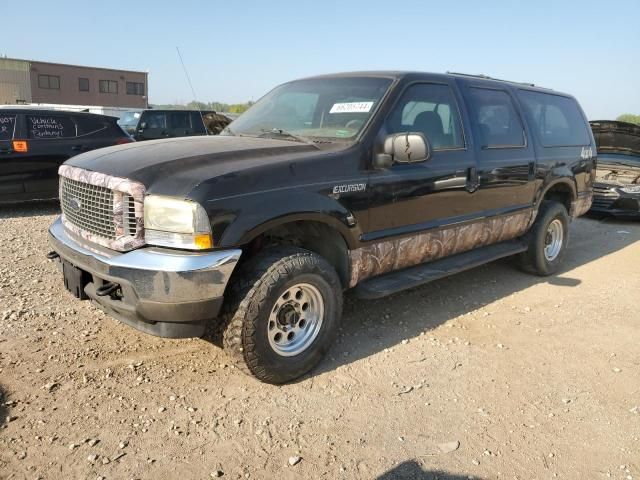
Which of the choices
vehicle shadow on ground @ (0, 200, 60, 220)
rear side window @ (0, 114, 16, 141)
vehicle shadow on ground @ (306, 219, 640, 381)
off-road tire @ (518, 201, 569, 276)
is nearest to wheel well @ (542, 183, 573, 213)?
off-road tire @ (518, 201, 569, 276)

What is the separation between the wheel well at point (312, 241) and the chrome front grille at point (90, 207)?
0.86 m

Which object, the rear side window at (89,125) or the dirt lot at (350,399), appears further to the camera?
the rear side window at (89,125)

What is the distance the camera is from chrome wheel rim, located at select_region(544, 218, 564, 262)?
5.95 meters

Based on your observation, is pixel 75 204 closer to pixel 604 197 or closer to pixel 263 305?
pixel 263 305

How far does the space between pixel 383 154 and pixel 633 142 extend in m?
7.43

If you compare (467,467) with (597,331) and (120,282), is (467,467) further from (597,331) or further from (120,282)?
(597,331)

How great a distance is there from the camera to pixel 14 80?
43312 mm

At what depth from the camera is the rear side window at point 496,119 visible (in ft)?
15.2

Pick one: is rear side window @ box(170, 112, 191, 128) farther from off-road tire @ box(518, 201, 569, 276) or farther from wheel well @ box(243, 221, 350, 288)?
wheel well @ box(243, 221, 350, 288)

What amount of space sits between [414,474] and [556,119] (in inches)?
182

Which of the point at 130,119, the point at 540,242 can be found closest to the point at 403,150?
the point at 540,242

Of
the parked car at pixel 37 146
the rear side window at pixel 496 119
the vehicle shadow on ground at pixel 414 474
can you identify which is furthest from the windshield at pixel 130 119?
the vehicle shadow on ground at pixel 414 474

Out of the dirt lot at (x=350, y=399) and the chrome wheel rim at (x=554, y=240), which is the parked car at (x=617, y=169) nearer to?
the chrome wheel rim at (x=554, y=240)

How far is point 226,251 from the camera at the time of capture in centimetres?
288
